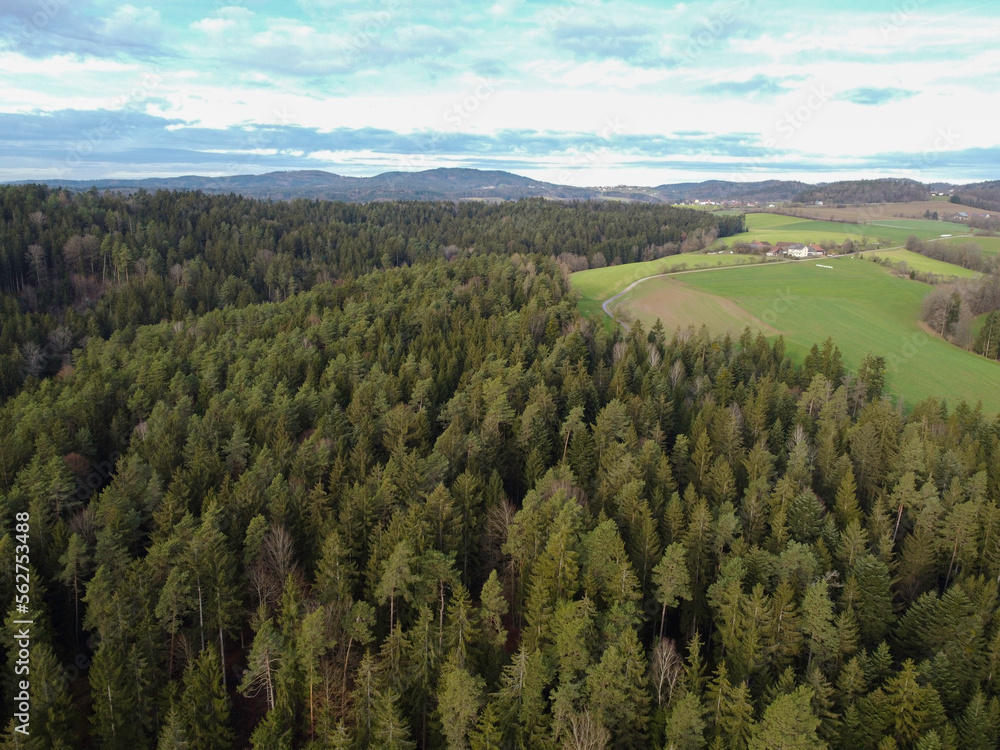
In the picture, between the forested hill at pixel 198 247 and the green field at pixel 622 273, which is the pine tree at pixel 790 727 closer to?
the green field at pixel 622 273

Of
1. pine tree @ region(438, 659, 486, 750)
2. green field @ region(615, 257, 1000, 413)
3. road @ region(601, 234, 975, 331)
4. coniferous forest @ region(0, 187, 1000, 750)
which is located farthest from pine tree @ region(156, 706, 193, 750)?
road @ region(601, 234, 975, 331)

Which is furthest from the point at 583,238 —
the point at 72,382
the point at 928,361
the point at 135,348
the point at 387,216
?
the point at 72,382

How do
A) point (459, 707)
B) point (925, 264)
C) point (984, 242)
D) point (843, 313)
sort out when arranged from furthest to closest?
1. point (984, 242)
2. point (925, 264)
3. point (843, 313)
4. point (459, 707)

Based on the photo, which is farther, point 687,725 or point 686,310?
point 686,310

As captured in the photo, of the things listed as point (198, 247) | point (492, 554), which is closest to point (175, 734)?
point (492, 554)

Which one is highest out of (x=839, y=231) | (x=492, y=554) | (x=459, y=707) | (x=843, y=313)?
(x=839, y=231)

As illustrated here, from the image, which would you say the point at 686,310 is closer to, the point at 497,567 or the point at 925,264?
the point at 925,264
